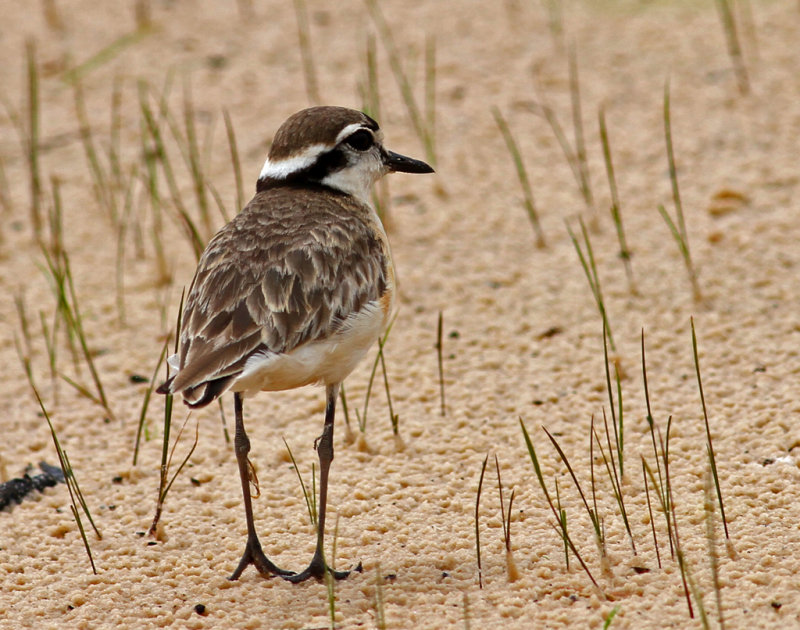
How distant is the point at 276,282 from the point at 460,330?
1867 millimetres

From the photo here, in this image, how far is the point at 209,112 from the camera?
795 cm

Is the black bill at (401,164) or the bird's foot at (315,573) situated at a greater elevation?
the black bill at (401,164)

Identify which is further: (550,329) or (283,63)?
(283,63)

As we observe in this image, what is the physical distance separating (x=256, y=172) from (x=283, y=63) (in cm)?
160

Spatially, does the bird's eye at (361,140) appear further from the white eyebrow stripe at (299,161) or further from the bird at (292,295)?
the white eyebrow stripe at (299,161)

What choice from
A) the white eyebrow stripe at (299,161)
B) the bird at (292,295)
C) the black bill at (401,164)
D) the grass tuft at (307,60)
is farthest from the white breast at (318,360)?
the grass tuft at (307,60)

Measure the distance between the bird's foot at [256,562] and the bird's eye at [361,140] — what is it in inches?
65.5

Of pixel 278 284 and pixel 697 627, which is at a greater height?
pixel 278 284

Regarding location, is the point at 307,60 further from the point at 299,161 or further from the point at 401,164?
the point at 299,161

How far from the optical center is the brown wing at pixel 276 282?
3827 mm

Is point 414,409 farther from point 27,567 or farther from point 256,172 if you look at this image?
point 256,172

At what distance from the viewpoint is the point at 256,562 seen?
159 inches

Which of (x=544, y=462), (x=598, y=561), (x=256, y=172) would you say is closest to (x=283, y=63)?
(x=256, y=172)

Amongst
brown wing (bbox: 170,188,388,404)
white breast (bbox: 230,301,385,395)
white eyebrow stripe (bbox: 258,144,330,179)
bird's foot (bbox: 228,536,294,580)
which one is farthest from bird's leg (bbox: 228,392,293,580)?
white eyebrow stripe (bbox: 258,144,330,179)
